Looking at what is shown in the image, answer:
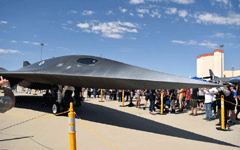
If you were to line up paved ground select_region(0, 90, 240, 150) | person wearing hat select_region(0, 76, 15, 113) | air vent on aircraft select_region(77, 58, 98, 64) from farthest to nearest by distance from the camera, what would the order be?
air vent on aircraft select_region(77, 58, 98, 64) < paved ground select_region(0, 90, 240, 150) < person wearing hat select_region(0, 76, 15, 113)

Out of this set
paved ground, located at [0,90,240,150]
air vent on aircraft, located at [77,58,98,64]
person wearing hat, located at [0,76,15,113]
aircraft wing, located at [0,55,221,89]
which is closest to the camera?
person wearing hat, located at [0,76,15,113]

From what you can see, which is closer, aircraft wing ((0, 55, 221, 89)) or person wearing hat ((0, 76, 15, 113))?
person wearing hat ((0, 76, 15, 113))

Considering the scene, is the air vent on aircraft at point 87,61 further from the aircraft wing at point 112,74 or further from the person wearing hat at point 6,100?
the person wearing hat at point 6,100

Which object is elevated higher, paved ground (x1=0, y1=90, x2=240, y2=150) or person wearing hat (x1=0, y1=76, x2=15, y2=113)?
person wearing hat (x1=0, y1=76, x2=15, y2=113)

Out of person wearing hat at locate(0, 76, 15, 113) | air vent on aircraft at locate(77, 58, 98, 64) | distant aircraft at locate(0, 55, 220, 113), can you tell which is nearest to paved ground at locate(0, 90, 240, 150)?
distant aircraft at locate(0, 55, 220, 113)

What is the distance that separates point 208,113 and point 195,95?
129cm

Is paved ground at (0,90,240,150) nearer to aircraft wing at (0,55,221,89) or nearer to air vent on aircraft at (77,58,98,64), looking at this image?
aircraft wing at (0,55,221,89)

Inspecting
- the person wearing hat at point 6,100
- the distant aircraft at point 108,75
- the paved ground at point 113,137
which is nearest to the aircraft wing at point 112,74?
the distant aircraft at point 108,75

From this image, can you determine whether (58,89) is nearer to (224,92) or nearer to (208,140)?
(208,140)

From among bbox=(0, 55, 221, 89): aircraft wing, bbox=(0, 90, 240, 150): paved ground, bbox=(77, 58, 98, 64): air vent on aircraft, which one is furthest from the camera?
bbox=(77, 58, 98, 64): air vent on aircraft

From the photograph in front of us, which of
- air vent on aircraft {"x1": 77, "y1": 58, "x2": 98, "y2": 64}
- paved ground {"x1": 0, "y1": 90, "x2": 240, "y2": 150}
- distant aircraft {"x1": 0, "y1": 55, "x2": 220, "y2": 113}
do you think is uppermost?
air vent on aircraft {"x1": 77, "y1": 58, "x2": 98, "y2": 64}

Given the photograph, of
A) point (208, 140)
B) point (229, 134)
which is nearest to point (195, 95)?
point (229, 134)

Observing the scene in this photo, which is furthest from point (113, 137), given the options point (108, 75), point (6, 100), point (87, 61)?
point (6, 100)

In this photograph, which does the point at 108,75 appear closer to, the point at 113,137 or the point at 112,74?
the point at 112,74
